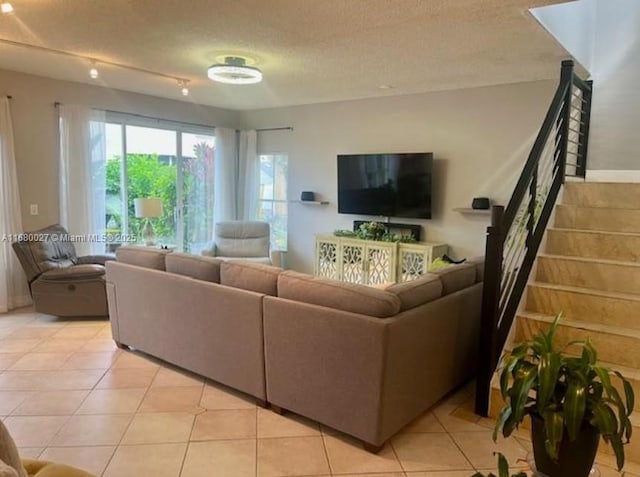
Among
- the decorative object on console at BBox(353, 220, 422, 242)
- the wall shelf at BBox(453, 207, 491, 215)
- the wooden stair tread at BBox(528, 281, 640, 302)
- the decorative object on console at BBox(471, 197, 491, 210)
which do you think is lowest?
the wooden stair tread at BBox(528, 281, 640, 302)

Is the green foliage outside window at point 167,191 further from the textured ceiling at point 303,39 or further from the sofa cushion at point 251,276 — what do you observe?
the sofa cushion at point 251,276

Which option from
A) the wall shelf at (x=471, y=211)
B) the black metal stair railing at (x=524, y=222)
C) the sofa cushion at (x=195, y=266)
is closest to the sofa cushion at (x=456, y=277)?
the black metal stair railing at (x=524, y=222)

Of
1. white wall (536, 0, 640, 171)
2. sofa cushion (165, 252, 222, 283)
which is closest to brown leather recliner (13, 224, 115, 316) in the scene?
sofa cushion (165, 252, 222, 283)

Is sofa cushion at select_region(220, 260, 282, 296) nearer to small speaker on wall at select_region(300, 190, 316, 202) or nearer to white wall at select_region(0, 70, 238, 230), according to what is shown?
white wall at select_region(0, 70, 238, 230)

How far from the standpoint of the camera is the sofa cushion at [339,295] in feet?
8.04

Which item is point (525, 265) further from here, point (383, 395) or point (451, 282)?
point (383, 395)

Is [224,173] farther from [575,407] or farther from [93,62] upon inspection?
[575,407]

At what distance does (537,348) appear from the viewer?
193 cm

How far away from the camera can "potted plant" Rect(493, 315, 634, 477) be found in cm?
175

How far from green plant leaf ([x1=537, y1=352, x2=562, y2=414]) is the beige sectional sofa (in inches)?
29.7

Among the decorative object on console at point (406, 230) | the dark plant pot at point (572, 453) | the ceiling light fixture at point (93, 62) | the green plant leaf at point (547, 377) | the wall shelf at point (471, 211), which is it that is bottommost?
the dark plant pot at point (572, 453)

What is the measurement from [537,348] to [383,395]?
0.85 metres

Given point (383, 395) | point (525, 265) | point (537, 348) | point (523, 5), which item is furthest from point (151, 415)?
point (523, 5)

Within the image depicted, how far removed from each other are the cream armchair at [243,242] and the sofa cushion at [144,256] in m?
2.35
